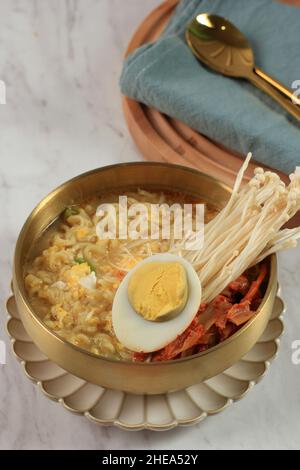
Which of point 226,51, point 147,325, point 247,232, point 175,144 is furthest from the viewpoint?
point 226,51

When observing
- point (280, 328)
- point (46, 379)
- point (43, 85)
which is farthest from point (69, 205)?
point (43, 85)

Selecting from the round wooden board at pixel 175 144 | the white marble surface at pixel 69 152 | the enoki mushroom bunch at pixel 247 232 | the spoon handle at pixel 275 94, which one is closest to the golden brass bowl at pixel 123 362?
the enoki mushroom bunch at pixel 247 232

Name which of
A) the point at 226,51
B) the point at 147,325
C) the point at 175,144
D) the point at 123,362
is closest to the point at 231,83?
the point at 226,51

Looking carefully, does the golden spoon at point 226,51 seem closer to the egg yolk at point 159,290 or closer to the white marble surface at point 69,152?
the white marble surface at point 69,152

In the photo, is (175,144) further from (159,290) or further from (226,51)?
(159,290)

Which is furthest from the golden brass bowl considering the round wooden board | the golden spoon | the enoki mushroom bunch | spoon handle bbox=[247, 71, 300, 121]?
the golden spoon

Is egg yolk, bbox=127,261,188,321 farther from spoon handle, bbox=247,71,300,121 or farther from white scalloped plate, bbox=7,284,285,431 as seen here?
spoon handle, bbox=247,71,300,121

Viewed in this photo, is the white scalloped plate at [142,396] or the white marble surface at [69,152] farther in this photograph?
the white marble surface at [69,152]
